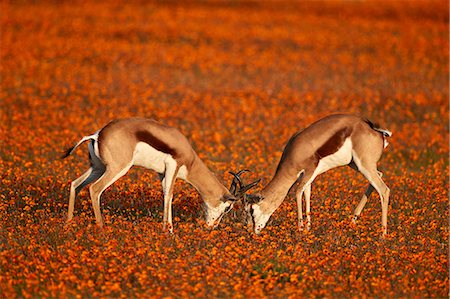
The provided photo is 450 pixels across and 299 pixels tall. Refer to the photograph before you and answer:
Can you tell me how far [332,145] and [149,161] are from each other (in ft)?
8.96

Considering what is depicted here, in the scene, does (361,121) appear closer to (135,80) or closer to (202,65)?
(135,80)

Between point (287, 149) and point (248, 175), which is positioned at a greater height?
point (287, 149)

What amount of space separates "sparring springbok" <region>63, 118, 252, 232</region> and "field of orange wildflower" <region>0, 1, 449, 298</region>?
38 centimetres

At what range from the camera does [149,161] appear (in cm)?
1172

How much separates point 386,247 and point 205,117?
10426 mm

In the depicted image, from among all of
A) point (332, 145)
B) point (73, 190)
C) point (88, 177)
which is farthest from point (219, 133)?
point (73, 190)

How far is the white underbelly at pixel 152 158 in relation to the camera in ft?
38.0

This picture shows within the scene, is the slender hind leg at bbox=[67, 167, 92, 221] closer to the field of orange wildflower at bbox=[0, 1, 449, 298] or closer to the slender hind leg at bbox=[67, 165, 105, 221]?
the slender hind leg at bbox=[67, 165, 105, 221]

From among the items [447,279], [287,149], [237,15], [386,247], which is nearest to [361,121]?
[287,149]

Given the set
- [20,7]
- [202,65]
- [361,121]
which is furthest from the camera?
[20,7]

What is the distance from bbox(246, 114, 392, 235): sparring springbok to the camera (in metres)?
11.8

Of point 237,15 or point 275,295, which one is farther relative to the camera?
point 237,15

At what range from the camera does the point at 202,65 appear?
92.0ft

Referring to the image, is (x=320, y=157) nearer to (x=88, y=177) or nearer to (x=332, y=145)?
(x=332, y=145)
